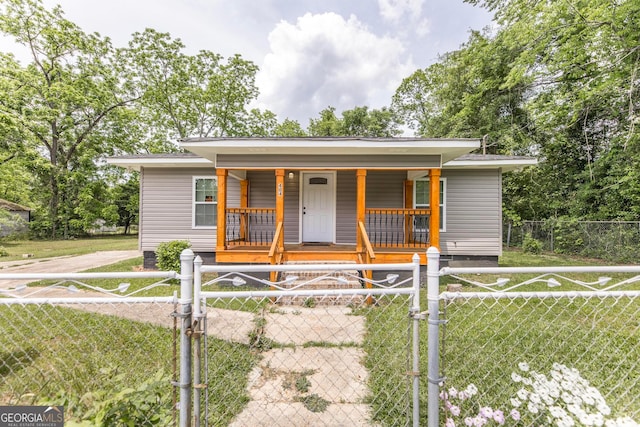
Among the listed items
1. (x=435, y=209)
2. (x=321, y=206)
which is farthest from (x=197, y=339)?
(x=321, y=206)

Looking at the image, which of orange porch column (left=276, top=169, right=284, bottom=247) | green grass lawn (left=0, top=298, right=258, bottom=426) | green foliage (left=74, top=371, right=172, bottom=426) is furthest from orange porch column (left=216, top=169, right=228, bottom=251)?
green foliage (left=74, top=371, right=172, bottom=426)

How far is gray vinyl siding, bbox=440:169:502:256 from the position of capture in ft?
23.9

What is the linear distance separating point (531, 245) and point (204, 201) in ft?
42.4

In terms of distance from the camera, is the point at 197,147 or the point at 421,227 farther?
the point at 421,227

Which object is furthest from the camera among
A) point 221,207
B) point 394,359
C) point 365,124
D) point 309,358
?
point 365,124

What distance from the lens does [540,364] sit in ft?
9.39

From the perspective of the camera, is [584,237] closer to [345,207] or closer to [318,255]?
[345,207]

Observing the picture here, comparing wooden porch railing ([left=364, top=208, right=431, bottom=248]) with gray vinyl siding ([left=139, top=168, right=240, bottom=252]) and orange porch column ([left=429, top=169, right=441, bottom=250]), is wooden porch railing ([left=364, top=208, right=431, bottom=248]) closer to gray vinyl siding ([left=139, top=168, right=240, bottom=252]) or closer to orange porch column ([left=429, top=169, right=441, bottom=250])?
orange porch column ([left=429, top=169, right=441, bottom=250])

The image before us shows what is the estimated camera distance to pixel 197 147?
5.62m

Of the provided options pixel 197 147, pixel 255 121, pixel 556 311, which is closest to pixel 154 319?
pixel 197 147

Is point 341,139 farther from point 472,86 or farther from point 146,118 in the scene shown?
point 146,118

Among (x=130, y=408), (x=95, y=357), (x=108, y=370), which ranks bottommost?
(x=95, y=357)

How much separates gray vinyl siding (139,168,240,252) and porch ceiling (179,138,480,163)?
2316mm

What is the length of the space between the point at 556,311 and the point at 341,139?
465 cm
